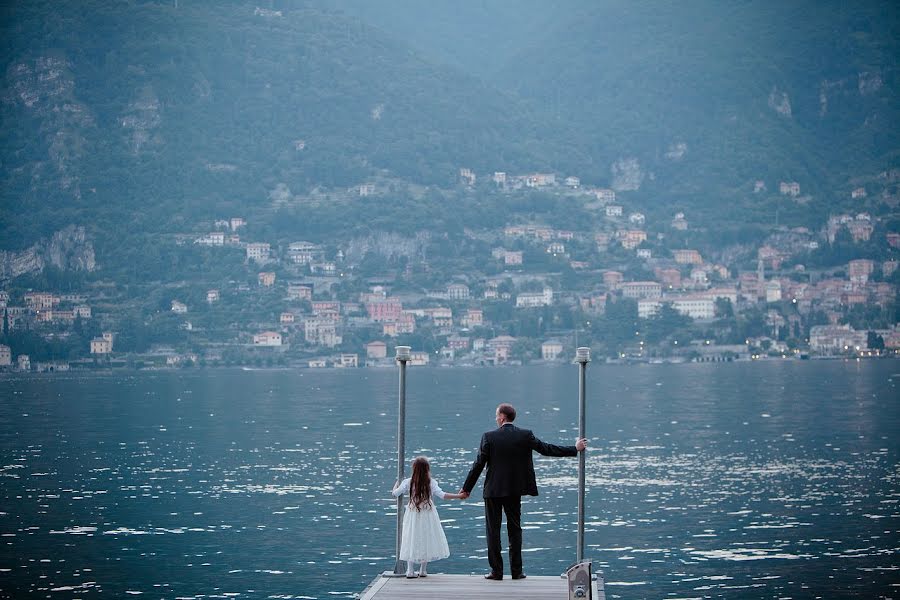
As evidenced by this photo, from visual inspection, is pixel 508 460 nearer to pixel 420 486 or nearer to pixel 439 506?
pixel 420 486

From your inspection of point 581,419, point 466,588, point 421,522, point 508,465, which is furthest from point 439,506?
point 508,465

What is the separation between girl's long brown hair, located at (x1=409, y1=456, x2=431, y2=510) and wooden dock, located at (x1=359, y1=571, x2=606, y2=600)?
3.03 ft

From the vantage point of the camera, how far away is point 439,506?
42.1 metres

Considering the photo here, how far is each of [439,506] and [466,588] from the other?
2529 cm

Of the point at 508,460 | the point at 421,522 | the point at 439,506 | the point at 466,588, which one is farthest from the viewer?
the point at 439,506

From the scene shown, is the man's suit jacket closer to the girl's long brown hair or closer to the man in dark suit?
the man in dark suit

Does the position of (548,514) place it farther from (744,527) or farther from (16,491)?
(16,491)

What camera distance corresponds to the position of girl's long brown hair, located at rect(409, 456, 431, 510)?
17203 millimetres

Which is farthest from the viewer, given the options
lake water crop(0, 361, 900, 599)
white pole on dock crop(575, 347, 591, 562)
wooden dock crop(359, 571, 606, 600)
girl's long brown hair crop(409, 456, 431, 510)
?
lake water crop(0, 361, 900, 599)

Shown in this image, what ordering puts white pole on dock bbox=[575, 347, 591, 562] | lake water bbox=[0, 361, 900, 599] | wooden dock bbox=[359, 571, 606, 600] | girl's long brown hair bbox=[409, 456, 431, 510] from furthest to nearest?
1. lake water bbox=[0, 361, 900, 599]
2. girl's long brown hair bbox=[409, 456, 431, 510]
3. white pole on dock bbox=[575, 347, 591, 562]
4. wooden dock bbox=[359, 571, 606, 600]

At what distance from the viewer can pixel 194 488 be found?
47.1 m

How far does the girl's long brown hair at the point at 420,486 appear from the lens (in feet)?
56.4

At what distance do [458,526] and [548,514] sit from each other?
3.19 m

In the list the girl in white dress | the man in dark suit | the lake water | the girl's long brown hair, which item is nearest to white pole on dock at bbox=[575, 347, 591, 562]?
the man in dark suit
